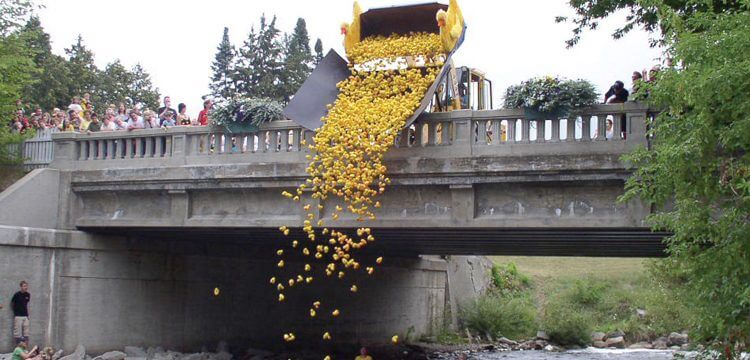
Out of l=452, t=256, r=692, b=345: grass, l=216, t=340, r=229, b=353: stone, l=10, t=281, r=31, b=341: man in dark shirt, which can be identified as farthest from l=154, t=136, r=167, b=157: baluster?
l=452, t=256, r=692, b=345: grass

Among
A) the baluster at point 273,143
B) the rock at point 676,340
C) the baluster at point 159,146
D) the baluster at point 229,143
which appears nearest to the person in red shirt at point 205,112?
the baluster at point 159,146

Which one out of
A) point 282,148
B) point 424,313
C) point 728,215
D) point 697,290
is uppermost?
point 282,148

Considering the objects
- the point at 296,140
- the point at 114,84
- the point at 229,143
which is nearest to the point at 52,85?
the point at 114,84

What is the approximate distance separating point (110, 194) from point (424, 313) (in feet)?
56.8

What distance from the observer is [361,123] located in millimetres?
17859

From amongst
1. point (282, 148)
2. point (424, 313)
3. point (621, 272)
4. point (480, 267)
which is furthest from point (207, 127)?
point (621, 272)

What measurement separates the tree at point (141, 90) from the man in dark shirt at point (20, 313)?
39919 mm

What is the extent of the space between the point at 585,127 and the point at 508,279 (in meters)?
33.0

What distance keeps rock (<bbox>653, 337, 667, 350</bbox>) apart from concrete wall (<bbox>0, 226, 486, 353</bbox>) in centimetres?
1297

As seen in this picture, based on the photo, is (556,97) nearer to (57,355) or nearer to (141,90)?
(57,355)

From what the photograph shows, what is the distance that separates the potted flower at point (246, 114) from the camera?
20.2 meters

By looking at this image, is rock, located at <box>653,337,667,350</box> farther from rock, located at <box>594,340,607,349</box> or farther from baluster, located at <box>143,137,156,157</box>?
baluster, located at <box>143,137,156,157</box>

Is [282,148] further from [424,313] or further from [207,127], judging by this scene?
[424,313]

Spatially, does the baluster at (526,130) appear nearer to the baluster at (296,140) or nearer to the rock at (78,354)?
the baluster at (296,140)
